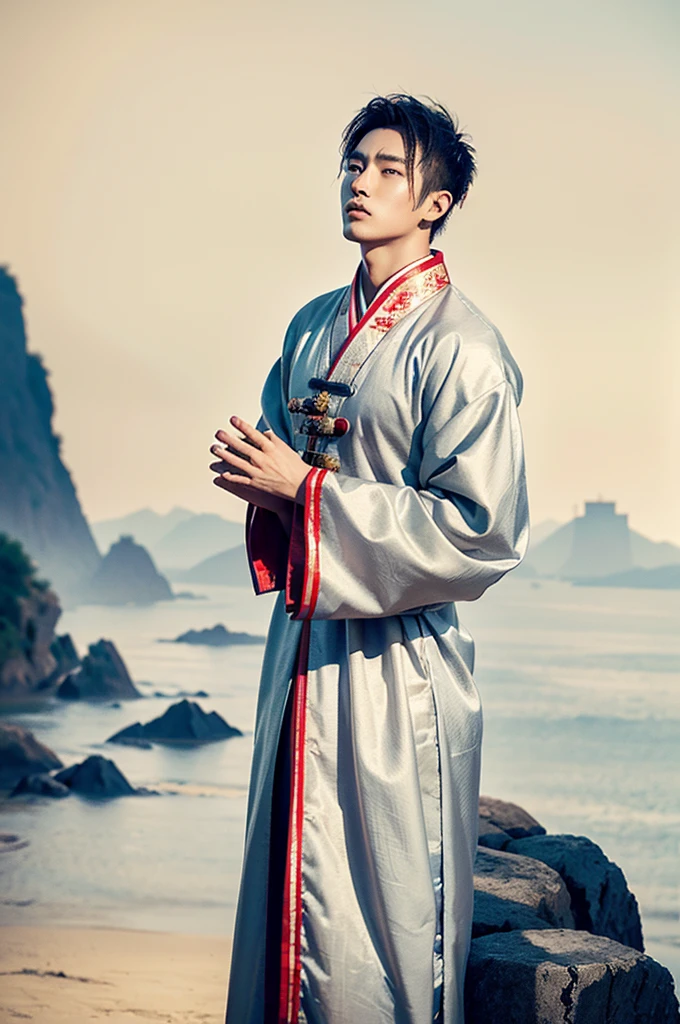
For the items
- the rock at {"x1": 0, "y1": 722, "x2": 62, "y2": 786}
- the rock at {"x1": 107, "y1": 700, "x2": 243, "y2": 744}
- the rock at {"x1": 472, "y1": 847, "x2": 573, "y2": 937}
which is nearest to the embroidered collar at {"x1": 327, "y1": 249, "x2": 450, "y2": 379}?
the rock at {"x1": 472, "y1": 847, "x2": 573, "y2": 937}

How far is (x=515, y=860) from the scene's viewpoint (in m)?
2.63

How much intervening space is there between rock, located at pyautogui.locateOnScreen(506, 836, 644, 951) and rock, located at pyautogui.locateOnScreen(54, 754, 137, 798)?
2419 millimetres

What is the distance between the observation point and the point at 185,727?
5.27m

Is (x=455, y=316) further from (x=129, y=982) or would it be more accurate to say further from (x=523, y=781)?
(x=523, y=781)

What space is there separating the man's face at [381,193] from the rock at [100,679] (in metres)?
4.16

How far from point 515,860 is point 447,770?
42.0 inches

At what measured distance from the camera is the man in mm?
1545

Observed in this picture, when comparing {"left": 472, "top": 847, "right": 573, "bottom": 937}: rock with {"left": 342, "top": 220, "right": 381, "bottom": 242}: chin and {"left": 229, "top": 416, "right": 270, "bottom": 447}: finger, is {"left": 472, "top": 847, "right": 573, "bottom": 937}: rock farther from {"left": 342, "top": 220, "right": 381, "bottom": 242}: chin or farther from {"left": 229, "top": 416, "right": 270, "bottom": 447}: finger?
{"left": 342, "top": 220, "right": 381, "bottom": 242}: chin

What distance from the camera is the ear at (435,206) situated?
5.72 feet

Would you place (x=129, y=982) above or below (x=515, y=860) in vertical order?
below

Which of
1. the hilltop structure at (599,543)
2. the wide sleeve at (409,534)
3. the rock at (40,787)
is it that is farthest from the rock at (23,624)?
the wide sleeve at (409,534)

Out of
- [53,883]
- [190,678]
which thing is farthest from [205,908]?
[190,678]

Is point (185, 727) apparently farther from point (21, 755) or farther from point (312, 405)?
point (312, 405)

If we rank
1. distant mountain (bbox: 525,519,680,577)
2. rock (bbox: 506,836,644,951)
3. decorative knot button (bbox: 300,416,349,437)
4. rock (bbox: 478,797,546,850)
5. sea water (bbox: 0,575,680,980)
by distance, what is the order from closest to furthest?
decorative knot button (bbox: 300,416,349,437)
rock (bbox: 506,836,644,951)
rock (bbox: 478,797,546,850)
sea water (bbox: 0,575,680,980)
distant mountain (bbox: 525,519,680,577)
